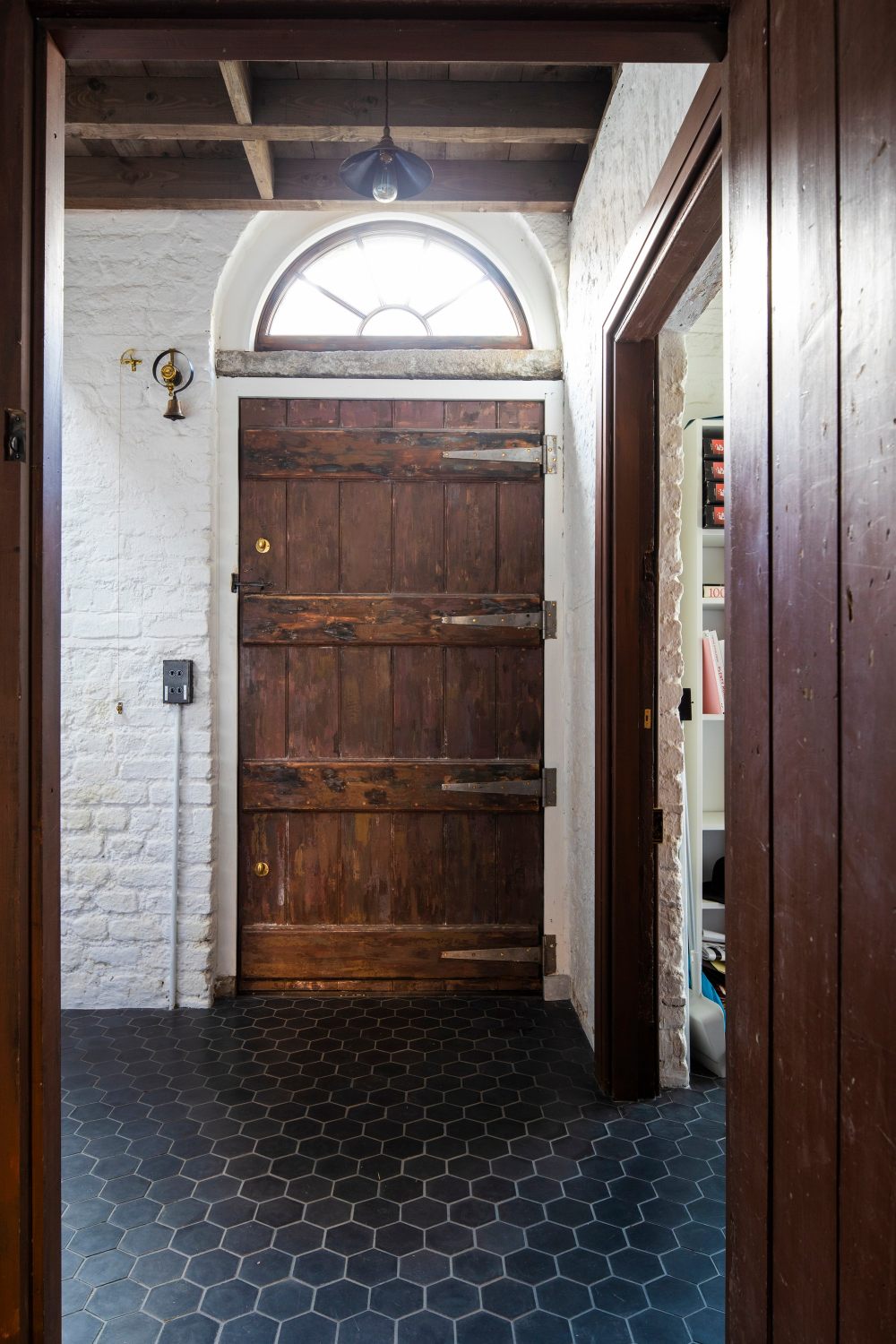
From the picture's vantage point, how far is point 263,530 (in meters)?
3.12

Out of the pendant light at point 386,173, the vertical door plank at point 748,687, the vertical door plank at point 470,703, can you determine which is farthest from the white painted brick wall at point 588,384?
the vertical door plank at point 748,687

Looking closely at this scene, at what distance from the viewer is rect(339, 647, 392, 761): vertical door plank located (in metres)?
3.12

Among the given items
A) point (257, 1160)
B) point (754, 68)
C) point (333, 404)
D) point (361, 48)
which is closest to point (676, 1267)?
point (257, 1160)

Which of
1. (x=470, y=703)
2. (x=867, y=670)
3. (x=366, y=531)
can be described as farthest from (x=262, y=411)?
(x=867, y=670)

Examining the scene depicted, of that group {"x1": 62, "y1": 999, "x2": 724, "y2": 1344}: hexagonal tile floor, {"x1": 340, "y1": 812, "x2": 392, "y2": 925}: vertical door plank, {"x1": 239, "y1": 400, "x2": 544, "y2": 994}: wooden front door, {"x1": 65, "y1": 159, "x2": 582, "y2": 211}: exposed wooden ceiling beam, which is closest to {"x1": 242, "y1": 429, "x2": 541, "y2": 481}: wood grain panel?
{"x1": 239, "y1": 400, "x2": 544, "y2": 994}: wooden front door

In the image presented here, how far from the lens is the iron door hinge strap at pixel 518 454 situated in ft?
10.2

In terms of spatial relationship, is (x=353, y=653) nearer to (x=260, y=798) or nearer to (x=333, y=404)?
(x=260, y=798)

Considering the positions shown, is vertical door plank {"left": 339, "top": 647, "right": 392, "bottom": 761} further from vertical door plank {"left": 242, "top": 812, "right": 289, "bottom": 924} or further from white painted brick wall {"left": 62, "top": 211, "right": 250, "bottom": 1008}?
white painted brick wall {"left": 62, "top": 211, "right": 250, "bottom": 1008}

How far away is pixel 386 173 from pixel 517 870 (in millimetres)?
2320

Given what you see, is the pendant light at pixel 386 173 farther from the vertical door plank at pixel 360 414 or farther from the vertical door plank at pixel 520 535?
the vertical door plank at pixel 520 535

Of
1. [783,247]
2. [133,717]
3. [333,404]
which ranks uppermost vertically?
[333,404]

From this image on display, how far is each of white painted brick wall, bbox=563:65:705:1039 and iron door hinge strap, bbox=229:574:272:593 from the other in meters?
1.13

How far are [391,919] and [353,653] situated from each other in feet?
3.31

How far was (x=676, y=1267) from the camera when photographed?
1680 mm
